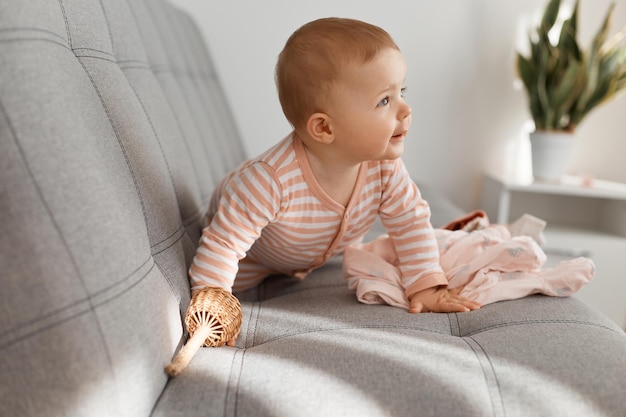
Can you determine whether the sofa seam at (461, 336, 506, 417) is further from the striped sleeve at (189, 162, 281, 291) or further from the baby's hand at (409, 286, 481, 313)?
the striped sleeve at (189, 162, 281, 291)

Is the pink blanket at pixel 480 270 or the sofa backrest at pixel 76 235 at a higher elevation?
the sofa backrest at pixel 76 235

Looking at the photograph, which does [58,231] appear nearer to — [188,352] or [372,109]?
[188,352]

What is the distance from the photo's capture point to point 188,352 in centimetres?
82

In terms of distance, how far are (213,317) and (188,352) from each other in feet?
0.30

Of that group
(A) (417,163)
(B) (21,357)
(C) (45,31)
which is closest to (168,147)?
(C) (45,31)

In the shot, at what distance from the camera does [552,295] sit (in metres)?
1.09

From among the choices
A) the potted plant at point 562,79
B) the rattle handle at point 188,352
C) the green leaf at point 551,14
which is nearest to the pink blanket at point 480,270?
the rattle handle at point 188,352

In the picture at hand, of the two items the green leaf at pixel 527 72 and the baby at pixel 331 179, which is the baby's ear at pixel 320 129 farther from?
the green leaf at pixel 527 72

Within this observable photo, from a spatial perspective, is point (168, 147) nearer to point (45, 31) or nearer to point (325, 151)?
point (325, 151)

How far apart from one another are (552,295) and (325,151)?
47 centimetres

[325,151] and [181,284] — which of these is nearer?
[181,284]

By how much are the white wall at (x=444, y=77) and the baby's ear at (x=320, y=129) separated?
158 centimetres

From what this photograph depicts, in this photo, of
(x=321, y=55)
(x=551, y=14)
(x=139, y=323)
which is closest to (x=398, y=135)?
(x=321, y=55)

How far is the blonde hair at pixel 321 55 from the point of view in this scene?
1.01 metres
